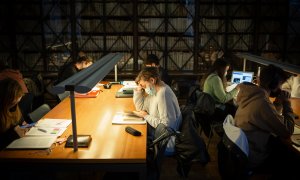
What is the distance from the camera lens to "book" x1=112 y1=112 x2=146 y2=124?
3059 millimetres

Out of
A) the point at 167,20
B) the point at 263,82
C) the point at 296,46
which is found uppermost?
the point at 167,20

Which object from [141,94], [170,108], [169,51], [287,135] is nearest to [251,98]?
[287,135]

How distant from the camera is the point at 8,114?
2822 millimetres

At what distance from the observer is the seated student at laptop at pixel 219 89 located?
4.17m

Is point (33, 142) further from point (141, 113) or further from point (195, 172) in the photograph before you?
point (195, 172)

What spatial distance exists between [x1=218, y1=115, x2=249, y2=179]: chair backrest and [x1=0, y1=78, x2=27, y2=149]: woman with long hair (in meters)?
1.64

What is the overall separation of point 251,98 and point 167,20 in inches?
144

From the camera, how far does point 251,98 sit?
2836 millimetres

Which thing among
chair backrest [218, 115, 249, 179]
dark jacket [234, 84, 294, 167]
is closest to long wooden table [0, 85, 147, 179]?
chair backrest [218, 115, 249, 179]

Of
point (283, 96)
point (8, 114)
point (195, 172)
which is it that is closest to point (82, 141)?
point (8, 114)

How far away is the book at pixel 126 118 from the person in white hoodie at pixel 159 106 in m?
0.05

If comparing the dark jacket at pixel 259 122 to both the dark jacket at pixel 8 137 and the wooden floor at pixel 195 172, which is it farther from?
the dark jacket at pixel 8 137

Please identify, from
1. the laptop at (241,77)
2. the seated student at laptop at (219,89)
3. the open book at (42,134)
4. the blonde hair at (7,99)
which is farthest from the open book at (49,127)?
the laptop at (241,77)

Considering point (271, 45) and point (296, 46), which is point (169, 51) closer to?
point (271, 45)
